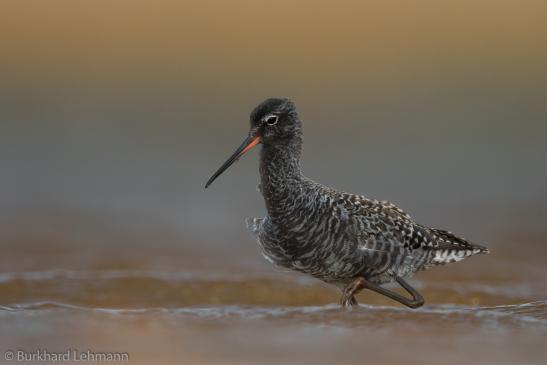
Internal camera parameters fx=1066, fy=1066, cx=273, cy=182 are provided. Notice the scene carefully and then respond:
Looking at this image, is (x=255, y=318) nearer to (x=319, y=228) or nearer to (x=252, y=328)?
(x=252, y=328)

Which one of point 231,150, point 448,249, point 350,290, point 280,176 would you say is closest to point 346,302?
point 350,290

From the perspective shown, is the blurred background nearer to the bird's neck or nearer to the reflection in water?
the reflection in water

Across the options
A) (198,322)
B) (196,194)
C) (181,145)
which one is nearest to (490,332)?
(198,322)

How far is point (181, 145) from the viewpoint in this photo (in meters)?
20.2

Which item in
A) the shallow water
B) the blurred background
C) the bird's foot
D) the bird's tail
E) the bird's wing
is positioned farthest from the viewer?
the bird's tail

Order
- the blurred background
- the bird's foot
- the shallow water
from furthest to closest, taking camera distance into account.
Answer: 1. the bird's foot
2. the blurred background
3. the shallow water

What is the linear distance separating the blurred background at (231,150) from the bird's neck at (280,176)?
1018 millimetres

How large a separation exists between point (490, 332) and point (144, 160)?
11486 millimetres

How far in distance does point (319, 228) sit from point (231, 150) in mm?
9970

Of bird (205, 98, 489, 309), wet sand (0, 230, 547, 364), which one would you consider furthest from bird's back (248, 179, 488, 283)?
wet sand (0, 230, 547, 364)

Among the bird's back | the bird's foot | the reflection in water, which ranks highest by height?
the bird's back

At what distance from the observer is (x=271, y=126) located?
9758 millimetres

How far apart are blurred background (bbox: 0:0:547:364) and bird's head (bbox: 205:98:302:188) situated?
153cm

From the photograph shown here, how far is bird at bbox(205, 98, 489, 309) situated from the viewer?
31.2ft
